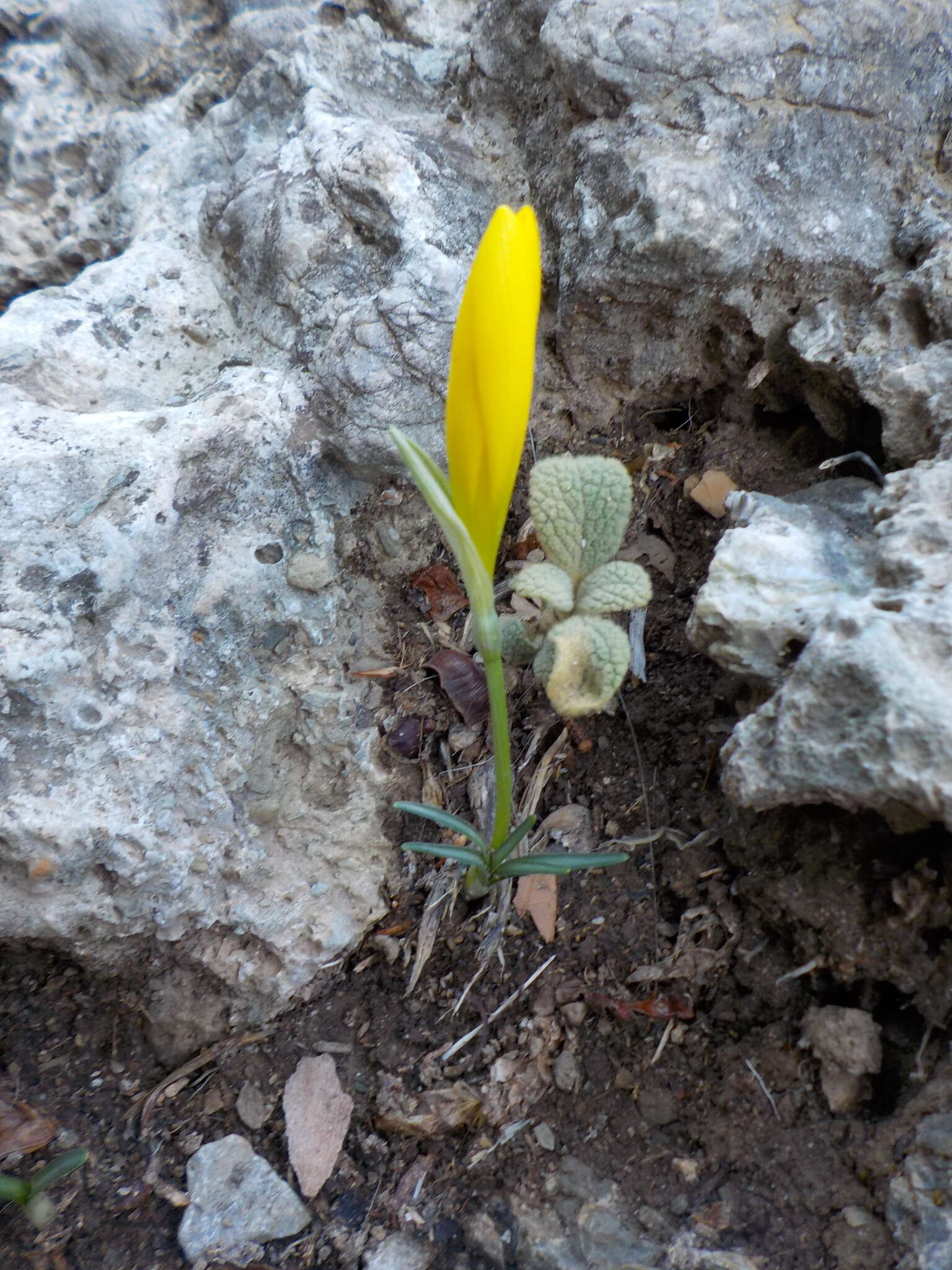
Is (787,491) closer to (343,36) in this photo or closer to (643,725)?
(643,725)

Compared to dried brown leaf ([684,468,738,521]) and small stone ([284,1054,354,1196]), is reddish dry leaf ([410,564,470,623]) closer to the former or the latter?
dried brown leaf ([684,468,738,521])

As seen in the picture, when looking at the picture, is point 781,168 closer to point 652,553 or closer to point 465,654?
point 652,553

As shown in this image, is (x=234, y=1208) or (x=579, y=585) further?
(x=579, y=585)

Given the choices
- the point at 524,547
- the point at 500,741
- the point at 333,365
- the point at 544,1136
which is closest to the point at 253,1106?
the point at 544,1136

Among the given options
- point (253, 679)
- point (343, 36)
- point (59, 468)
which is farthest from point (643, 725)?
point (343, 36)

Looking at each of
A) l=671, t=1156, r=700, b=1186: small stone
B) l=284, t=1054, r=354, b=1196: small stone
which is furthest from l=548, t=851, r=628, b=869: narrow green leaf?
l=284, t=1054, r=354, b=1196: small stone

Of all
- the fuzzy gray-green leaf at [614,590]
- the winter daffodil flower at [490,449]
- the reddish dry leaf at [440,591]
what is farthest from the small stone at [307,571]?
the fuzzy gray-green leaf at [614,590]
